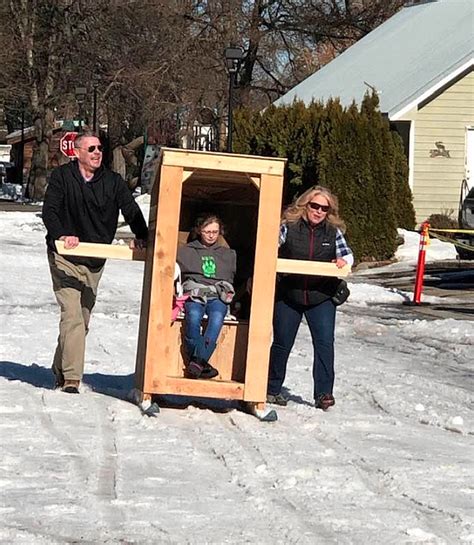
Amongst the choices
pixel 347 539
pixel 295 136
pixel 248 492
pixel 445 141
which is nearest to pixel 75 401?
pixel 248 492

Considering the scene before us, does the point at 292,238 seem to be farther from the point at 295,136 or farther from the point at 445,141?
the point at 445,141

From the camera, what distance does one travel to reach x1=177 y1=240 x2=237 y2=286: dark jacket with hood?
30.1 ft

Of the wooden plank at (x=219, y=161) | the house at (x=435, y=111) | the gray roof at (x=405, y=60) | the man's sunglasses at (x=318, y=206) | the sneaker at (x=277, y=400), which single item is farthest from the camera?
the gray roof at (x=405, y=60)

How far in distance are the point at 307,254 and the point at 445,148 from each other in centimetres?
2246

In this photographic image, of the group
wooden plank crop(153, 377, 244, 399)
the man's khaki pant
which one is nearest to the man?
the man's khaki pant

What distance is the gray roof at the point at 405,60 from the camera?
99.8 feet

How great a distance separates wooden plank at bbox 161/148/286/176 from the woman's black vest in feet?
2.22

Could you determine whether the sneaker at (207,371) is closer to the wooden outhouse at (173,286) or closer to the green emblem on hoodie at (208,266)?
the wooden outhouse at (173,286)

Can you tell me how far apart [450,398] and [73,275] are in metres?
3.29

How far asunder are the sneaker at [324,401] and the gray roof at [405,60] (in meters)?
20.6

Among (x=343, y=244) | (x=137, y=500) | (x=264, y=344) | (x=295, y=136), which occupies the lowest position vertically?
(x=137, y=500)

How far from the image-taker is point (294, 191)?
26688 mm

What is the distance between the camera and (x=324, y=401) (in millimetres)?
9398

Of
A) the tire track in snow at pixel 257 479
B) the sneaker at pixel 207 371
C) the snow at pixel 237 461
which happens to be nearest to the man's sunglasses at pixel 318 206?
the sneaker at pixel 207 371
